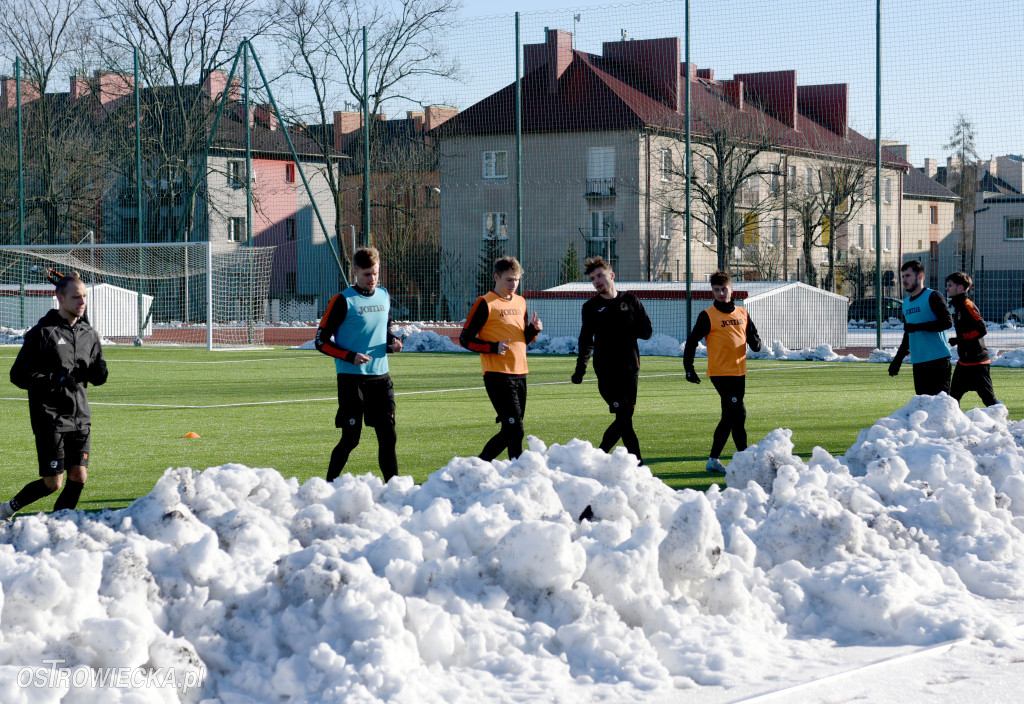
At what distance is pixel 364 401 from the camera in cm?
732

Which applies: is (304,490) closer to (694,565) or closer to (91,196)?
(694,565)

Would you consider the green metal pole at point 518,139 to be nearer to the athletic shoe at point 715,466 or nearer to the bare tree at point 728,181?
the bare tree at point 728,181

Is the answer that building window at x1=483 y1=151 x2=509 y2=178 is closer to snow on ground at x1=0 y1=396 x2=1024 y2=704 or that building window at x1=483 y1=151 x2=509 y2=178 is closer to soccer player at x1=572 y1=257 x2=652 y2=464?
soccer player at x1=572 y1=257 x2=652 y2=464

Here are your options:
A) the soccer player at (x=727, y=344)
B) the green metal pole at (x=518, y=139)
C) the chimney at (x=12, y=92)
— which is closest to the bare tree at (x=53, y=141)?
the chimney at (x=12, y=92)

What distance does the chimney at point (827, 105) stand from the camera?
26703mm

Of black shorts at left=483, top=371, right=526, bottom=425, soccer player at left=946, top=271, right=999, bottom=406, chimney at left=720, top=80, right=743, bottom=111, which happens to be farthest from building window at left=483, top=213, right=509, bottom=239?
black shorts at left=483, top=371, right=526, bottom=425

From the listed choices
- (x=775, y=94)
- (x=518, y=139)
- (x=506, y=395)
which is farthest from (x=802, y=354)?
(x=506, y=395)

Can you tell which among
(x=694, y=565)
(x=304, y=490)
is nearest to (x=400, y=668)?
(x=694, y=565)

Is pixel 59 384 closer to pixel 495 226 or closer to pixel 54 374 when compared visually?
pixel 54 374

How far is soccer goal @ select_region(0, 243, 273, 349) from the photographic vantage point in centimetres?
2753

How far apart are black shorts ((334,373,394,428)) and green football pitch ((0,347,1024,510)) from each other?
779mm

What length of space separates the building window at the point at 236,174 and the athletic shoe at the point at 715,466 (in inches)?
899

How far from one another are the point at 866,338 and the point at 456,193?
40.2 ft

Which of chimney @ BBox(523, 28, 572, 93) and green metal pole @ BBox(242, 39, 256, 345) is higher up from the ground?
chimney @ BBox(523, 28, 572, 93)
